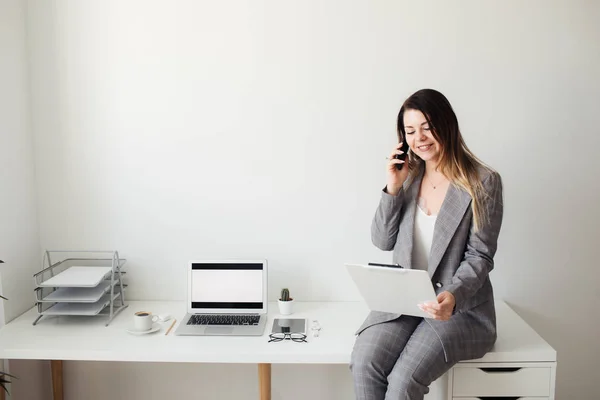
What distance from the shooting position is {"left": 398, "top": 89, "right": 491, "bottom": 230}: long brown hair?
1838mm

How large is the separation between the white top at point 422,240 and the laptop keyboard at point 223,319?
656 mm

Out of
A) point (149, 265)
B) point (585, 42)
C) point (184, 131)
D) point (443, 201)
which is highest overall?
point (585, 42)

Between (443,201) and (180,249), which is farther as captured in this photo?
(180,249)

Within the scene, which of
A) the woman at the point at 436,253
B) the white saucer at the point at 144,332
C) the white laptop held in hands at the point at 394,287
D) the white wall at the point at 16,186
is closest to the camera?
the white laptop held in hands at the point at 394,287

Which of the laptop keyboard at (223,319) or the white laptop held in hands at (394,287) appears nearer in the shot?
the white laptop held in hands at (394,287)

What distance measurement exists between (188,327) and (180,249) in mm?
423

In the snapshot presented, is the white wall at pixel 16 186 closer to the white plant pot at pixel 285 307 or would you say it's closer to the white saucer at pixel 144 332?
the white saucer at pixel 144 332

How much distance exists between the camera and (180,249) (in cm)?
244

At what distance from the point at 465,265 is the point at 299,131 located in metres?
0.88

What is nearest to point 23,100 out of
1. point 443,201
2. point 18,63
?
point 18,63

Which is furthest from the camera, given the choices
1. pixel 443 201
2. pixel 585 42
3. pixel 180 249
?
pixel 180 249

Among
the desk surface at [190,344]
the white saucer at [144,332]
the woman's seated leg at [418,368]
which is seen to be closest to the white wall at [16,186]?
the desk surface at [190,344]

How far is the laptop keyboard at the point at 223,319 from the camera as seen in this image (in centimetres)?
217

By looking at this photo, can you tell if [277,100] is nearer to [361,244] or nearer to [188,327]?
[361,244]
